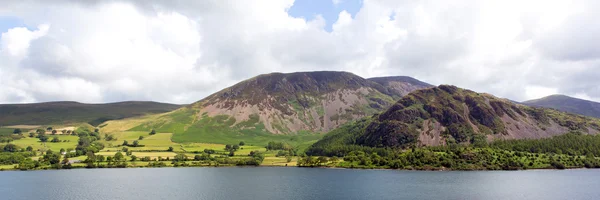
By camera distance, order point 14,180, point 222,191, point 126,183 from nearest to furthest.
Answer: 1. point 222,191
2. point 126,183
3. point 14,180

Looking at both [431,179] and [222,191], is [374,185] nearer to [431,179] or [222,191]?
[431,179]

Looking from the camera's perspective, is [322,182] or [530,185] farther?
[322,182]

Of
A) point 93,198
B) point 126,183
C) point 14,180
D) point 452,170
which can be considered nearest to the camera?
point 93,198

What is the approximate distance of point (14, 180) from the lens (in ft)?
529

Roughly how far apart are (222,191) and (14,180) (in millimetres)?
92253

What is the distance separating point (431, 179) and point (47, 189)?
429 ft

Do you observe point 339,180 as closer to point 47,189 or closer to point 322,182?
point 322,182

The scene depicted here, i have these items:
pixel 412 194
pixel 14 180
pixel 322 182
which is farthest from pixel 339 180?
pixel 14 180

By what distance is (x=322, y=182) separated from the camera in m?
149

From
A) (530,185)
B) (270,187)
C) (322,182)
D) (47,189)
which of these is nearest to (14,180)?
(47,189)

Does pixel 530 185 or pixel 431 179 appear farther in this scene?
pixel 431 179

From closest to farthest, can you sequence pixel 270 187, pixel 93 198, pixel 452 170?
pixel 93 198
pixel 270 187
pixel 452 170

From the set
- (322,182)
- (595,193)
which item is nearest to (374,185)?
(322,182)

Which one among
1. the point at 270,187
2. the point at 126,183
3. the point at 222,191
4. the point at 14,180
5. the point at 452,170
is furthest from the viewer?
the point at 452,170
